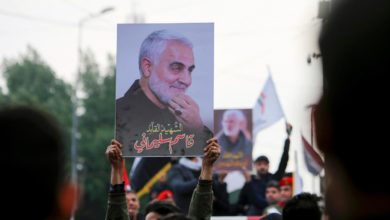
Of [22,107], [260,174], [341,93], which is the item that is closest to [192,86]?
[22,107]

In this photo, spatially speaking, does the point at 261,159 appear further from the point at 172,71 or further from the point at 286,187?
the point at 172,71

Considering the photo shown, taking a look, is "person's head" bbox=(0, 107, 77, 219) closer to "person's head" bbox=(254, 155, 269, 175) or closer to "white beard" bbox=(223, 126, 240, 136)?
"person's head" bbox=(254, 155, 269, 175)

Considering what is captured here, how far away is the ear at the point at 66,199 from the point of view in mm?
1433

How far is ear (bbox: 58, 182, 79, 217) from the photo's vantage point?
1433 mm

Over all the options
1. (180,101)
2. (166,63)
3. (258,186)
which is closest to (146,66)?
(166,63)

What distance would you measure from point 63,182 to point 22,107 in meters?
0.16

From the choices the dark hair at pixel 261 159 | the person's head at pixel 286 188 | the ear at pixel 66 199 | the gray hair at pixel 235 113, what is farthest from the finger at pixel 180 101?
the gray hair at pixel 235 113

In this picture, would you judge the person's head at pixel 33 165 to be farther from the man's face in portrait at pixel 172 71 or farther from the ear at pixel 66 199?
the man's face in portrait at pixel 172 71

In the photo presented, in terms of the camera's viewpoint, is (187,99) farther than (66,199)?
Yes

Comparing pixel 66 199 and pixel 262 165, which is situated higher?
pixel 262 165

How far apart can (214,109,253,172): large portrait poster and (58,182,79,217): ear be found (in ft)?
35.8

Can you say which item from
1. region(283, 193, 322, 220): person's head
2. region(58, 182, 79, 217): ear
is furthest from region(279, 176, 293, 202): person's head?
region(58, 182, 79, 217): ear

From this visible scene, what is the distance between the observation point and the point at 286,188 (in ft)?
33.9

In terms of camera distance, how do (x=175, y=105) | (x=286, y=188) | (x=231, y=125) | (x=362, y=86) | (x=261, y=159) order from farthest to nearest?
(x=231, y=125) → (x=261, y=159) → (x=286, y=188) → (x=175, y=105) → (x=362, y=86)
